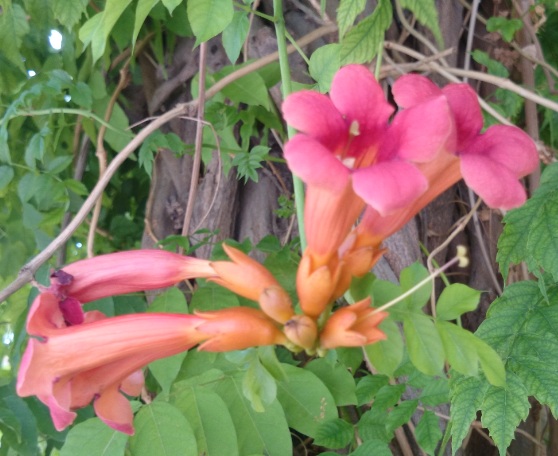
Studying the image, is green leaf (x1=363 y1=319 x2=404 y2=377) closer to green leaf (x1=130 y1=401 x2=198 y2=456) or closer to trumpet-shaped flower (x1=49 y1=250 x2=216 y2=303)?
trumpet-shaped flower (x1=49 y1=250 x2=216 y2=303)

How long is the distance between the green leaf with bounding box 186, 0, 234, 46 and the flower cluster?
437 mm

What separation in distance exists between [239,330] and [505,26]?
1365 mm

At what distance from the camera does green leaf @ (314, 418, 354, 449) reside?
1324 millimetres

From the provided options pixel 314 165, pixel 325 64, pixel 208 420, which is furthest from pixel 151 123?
pixel 314 165

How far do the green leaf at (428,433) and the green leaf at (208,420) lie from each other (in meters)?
0.35

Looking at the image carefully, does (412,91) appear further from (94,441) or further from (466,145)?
(94,441)

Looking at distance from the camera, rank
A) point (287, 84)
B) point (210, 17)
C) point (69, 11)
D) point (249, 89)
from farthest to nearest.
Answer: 1. point (249, 89)
2. point (69, 11)
3. point (210, 17)
4. point (287, 84)

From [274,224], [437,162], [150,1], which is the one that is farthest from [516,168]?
[274,224]

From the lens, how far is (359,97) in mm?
714

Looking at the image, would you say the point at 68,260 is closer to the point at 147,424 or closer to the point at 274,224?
the point at 274,224

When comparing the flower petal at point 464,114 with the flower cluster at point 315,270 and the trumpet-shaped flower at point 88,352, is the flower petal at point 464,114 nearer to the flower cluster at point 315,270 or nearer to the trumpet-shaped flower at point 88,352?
the flower cluster at point 315,270

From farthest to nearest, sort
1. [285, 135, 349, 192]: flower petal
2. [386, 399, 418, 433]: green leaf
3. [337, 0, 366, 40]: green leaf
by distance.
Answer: [386, 399, 418, 433]: green leaf → [337, 0, 366, 40]: green leaf → [285, 135, 349, 192]: flower petal

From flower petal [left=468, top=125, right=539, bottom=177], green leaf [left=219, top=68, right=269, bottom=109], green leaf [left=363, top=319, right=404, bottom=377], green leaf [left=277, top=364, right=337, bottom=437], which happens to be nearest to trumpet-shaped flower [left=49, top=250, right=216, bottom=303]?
green leaf [left=363, top=319, right=404, bottom=377]

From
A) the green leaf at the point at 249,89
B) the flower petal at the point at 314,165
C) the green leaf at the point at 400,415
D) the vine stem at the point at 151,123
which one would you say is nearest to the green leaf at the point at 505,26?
the vine stem at the point at 151,123
